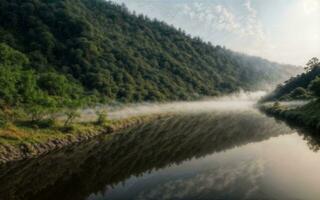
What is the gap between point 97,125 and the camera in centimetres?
11731

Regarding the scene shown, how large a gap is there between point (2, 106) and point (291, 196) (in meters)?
81.9

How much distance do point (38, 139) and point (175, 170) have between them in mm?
38636

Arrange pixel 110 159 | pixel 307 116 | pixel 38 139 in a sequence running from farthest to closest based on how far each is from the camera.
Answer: pixel 307 116
pixel 38 139
pixel 110 159

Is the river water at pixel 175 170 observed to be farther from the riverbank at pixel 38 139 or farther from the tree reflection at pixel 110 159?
the riverbank at pixel 38 139

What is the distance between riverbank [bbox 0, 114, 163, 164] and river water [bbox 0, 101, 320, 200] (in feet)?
12.5

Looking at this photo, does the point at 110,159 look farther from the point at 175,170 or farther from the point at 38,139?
the point at 38,139

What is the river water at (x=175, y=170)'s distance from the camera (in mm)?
51656

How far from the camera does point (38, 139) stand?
87938 millimetres

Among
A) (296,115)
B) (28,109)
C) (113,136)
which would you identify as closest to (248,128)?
(296,115)

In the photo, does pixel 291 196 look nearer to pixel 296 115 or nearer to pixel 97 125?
pixel 97 125

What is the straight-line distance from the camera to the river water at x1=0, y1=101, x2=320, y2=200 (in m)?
51.7

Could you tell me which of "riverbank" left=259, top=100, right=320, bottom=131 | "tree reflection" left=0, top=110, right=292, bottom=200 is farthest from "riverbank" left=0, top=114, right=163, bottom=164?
"riverbank" left=259, top=100, right=320, bottom=131

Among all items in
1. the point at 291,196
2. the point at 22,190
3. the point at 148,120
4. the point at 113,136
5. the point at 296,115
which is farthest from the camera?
the point at 148,120

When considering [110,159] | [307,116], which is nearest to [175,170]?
[110,159]
